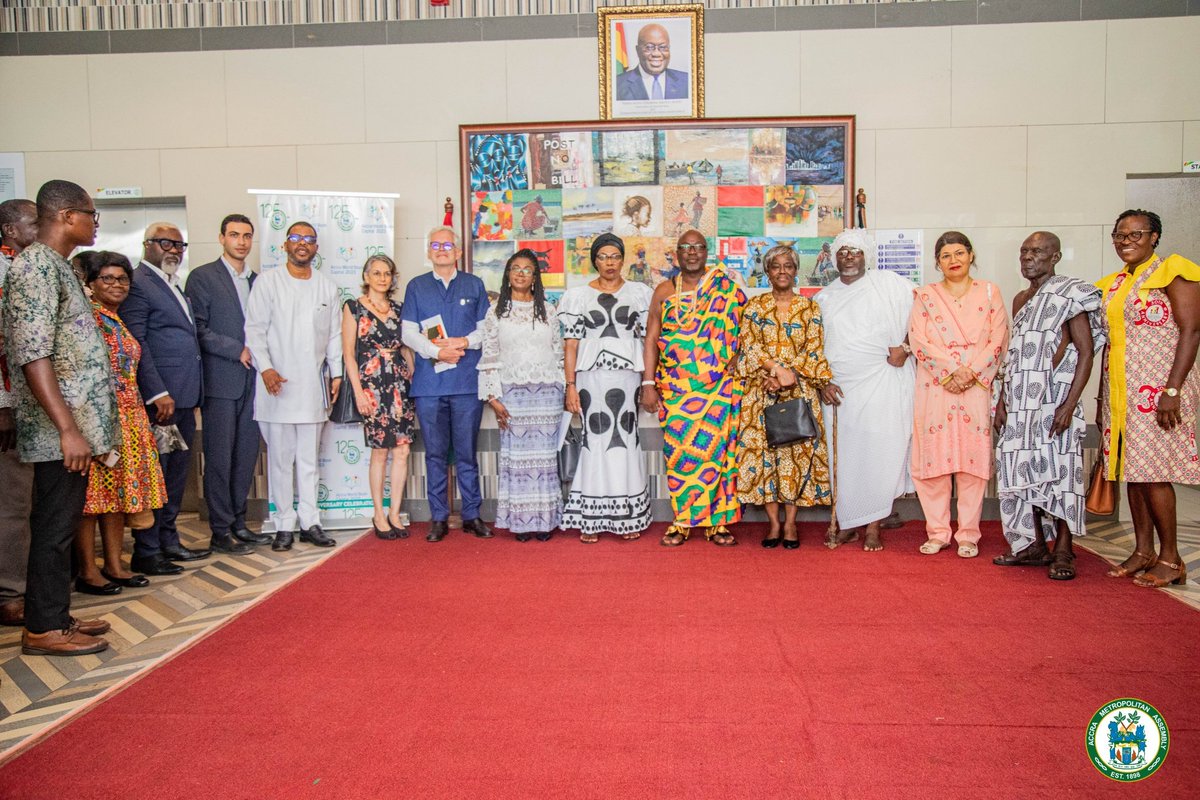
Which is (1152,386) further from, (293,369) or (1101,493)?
(293,369)

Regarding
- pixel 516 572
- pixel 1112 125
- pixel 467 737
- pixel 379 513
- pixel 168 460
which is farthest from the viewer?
pixel 1112 125

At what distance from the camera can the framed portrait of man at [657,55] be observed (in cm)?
587

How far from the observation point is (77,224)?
3.35 m

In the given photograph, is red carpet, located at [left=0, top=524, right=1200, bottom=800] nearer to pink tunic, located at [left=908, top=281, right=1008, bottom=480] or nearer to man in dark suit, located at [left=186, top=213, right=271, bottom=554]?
pink tunic, located at [left=908, top=281, right=1008, bottom=480]

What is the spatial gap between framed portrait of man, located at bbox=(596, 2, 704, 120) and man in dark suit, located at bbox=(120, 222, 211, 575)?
3.05 m

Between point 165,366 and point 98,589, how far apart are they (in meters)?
1.26

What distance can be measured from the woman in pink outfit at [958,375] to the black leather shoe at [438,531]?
2.79m

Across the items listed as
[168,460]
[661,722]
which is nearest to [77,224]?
[168,460]

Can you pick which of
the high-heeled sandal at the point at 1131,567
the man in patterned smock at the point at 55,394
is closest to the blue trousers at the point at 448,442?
the man in patterned smock at the point at 55,394

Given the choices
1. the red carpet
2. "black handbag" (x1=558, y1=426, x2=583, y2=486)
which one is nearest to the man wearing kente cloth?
"black handbag" (x1=558, y1=426, x2=583, y2=486)

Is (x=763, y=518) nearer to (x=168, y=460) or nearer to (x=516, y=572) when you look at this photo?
(x=516, y=572)

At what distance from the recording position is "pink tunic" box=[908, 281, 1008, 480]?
463cm

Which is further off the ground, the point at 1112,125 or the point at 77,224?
the point at 1112,125

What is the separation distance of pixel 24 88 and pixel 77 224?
3905 millimetres
